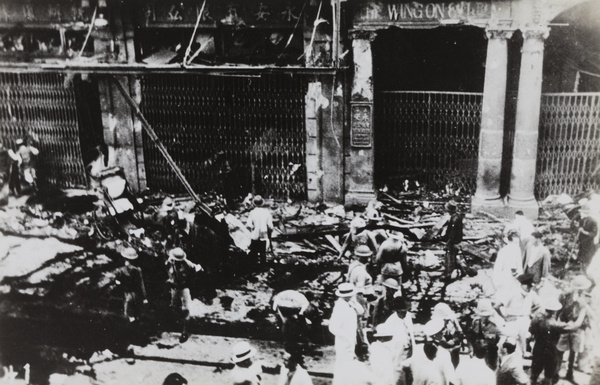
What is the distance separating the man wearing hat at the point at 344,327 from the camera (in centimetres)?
956

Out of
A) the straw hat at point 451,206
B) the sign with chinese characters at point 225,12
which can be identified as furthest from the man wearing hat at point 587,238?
the sign with chinese characters at point 225,12

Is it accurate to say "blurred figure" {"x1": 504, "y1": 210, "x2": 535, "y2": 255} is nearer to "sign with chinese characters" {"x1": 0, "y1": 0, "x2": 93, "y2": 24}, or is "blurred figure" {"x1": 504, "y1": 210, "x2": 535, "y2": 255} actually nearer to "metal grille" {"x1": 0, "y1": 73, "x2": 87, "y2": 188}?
"metal grille" {"x1": 0, "y1": 73, "x2": 87, "y2": 188}

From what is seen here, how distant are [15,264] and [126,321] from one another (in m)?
3.12

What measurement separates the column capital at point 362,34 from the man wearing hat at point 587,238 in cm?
511

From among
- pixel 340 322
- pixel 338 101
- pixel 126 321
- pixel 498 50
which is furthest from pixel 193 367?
pixel 498 50

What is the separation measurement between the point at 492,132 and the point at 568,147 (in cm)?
161

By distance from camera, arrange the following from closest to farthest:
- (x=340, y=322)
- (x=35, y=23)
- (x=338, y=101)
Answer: (x=340, y=322) → (x=338, y=101) → (x=35, y=23)

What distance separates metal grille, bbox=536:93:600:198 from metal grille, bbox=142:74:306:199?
4793 mm

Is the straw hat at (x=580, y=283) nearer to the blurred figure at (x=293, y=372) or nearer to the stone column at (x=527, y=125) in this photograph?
the stone column at (x=527, y=125)

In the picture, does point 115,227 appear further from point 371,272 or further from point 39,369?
point 371,272

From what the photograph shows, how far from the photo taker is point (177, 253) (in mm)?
11211

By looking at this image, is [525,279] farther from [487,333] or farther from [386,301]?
[386,301]

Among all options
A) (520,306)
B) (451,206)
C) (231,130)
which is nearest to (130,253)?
(231,130)

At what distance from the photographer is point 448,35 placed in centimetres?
1520
